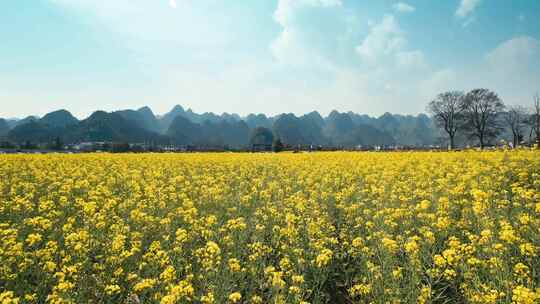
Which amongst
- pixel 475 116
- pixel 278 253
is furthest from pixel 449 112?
pixel 278 253

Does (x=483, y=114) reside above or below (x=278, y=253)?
above

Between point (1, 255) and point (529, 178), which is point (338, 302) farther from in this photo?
point (529, 178)

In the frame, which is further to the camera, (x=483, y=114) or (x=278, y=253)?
(x=483, y=114)

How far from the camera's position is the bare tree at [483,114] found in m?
65.9

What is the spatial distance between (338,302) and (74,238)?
4559 millimetres

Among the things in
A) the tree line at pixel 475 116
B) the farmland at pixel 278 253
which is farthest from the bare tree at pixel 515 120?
the farmland at pixel 278 253

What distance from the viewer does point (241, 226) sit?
6383mm

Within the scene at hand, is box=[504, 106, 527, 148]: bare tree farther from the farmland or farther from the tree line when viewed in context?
the farmland

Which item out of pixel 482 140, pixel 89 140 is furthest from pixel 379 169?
pixel 89 140

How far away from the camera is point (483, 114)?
219 feet

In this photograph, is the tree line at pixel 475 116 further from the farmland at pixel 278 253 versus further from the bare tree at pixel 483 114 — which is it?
the farmland at pixel 278 253

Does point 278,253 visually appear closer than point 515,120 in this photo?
Yes

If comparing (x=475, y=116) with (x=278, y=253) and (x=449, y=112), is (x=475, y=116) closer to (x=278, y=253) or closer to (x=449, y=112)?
(x=449, y=112)

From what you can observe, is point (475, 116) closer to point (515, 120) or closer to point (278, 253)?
point (515, 120)
